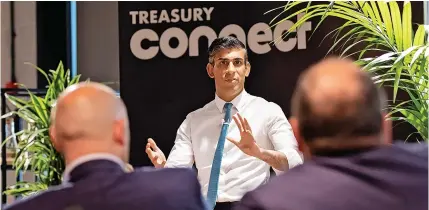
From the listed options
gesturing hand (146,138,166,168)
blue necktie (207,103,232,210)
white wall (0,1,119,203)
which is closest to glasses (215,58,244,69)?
blue necktie (207,103,232,210)

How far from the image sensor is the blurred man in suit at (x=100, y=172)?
1443 mm

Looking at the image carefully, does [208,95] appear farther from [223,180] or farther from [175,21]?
[223,180]

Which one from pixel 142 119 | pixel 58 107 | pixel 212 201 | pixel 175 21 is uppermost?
pixel 175 21

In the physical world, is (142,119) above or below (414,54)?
below

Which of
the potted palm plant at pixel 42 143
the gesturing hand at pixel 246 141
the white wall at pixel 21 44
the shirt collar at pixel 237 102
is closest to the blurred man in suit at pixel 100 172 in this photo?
the gesturing hand at pixel 246 141

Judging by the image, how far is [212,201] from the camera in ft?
9.80

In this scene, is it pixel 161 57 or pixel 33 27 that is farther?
pixel 33 27

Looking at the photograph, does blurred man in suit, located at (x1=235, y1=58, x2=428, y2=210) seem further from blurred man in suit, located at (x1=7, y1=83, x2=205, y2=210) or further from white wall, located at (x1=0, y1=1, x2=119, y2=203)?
white wall, located at (x1=0, y1=1, x2=119, y2=203)

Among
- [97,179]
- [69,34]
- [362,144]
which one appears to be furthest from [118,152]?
[69,34]

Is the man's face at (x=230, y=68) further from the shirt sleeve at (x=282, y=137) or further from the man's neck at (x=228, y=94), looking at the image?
the shirt sleeve at (x=282, y=137)

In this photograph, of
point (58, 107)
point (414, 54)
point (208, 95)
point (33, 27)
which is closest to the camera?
point (58, 107)

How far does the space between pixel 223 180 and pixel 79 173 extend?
66.1 inches

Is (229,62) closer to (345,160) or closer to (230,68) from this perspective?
(230,68)

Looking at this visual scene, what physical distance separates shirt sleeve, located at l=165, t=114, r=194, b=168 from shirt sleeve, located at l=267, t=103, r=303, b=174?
45 cm
